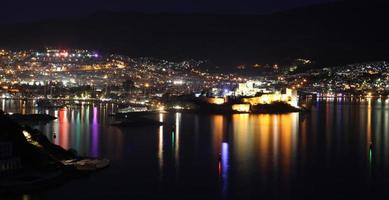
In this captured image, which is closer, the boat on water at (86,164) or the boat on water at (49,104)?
the boat on water at (86,164)

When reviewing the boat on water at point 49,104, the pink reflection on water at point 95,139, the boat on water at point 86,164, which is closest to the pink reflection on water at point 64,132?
the pink reflection on water at point 95,139

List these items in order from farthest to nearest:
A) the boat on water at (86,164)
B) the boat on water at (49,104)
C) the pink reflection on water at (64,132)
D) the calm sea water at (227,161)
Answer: the boat on water at (49,104) < the pink reflection on water at (64,132) < the boat on water at (86,164) < the calm sea water at (227,161)

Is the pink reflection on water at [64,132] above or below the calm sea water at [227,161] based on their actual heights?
above

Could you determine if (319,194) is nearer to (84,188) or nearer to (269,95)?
(84,188)

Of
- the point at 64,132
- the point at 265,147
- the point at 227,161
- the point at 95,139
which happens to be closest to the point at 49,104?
the point at 64,132

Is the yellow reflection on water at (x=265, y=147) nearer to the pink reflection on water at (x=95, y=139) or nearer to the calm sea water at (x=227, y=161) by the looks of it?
the calm sea water at (x=227, y=161)

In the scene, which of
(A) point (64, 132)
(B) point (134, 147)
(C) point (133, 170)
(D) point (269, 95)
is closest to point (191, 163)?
(C) point (133, 170)

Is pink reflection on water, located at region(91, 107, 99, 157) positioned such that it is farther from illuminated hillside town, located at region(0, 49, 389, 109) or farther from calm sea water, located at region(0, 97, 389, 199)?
illuminated hillside town, located at region(0, 49, 389, 109)
